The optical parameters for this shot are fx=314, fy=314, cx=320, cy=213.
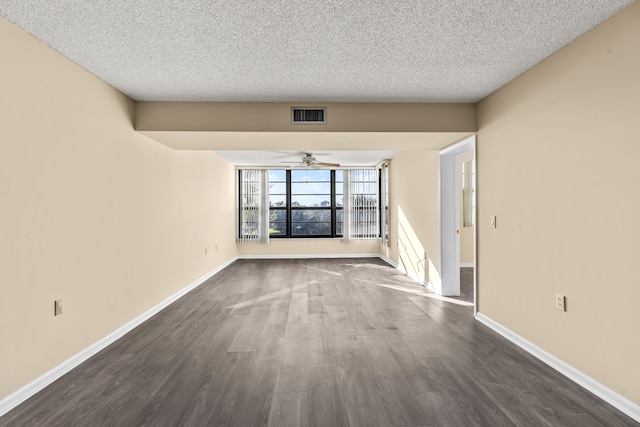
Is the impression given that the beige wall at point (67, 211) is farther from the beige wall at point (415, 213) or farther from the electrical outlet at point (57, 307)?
the beige wall at point (415, 213)

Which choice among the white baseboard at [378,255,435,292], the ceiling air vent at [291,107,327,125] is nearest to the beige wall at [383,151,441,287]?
the white baseboard at [378,255,435,292]

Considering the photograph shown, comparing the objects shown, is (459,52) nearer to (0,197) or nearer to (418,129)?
(418,129)

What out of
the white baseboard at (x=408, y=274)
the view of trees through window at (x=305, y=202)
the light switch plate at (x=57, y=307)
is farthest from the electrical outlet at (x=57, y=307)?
the view of trees through window at (x=305, y=202)

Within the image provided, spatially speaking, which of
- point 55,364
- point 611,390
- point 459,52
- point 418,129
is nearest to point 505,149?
point 418,129

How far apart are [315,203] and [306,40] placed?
19.9 feet

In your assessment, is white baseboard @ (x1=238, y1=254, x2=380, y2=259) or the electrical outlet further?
white baseboard @ (x1=238, y1=254, x2=380, y2=259)

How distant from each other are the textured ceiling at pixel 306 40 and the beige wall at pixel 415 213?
2.06m

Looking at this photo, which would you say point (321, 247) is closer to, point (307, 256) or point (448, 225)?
point (307, 256)

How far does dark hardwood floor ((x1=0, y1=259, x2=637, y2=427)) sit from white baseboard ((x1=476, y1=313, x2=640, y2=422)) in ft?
0.18

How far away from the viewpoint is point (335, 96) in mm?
3203

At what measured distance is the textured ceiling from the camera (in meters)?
1.81

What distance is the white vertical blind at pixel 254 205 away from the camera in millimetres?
7930

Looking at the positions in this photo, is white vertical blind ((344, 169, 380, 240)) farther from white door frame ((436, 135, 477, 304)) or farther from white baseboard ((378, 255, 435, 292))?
white door frame ((436, 135, 477, 304))

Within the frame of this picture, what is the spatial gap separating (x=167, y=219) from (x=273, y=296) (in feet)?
5.76
